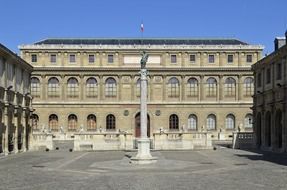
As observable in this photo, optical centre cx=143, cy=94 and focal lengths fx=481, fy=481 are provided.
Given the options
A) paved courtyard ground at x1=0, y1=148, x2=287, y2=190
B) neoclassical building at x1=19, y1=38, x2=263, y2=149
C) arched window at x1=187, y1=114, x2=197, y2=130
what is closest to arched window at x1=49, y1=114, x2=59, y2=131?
neoclassical building at x1=19, y1=38, x2=263, y2=149

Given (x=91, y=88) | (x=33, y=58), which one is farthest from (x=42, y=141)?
(x=33, y=58)

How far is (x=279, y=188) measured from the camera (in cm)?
1898

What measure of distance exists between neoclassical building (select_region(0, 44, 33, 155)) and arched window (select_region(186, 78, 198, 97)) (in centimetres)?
3395

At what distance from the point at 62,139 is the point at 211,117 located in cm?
2491

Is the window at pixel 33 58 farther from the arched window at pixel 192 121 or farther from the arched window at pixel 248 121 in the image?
the arched window at pixel 248 121

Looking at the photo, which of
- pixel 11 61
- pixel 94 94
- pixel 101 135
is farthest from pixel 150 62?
pixel 11 61

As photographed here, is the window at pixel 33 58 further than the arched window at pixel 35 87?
Yes

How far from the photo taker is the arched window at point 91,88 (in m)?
A: 80.8

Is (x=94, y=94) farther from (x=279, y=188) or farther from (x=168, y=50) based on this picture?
(x=279, y=188)

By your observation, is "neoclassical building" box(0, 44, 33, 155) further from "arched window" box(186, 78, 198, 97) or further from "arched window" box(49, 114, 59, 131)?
"arched window" box(186, 78, 198, 97)

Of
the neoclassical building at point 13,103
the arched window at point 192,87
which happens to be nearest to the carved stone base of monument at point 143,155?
the neoclassical building at point 13,103

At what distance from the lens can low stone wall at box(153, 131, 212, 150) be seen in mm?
52062

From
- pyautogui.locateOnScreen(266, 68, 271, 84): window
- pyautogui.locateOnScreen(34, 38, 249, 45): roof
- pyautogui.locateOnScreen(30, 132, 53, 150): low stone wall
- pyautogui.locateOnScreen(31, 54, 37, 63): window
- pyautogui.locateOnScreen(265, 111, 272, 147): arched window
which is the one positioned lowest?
pyautogui.locateOnScreen(30, 132, 53, 150): low stone wall

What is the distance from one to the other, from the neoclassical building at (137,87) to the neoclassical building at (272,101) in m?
26.9
